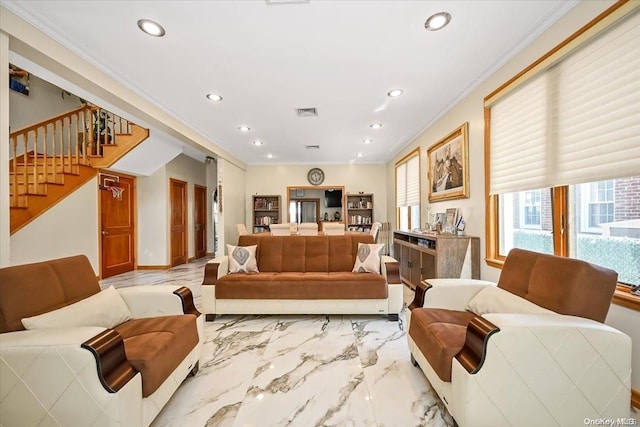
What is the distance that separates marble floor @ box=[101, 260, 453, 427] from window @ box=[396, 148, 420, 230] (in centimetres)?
272

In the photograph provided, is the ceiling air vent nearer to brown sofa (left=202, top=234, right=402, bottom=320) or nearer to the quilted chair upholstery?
brown sofa (left=202, top=234, right=402, bottom=320)

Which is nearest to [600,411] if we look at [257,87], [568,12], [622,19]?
[622,19]

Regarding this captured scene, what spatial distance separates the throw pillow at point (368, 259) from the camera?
10.2 ft

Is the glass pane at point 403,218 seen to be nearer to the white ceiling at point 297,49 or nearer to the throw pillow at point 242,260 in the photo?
the white ceiling at point 297,49

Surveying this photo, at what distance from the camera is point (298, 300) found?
2938 mm

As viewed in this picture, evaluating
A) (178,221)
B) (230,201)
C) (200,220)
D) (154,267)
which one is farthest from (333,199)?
(154,267)

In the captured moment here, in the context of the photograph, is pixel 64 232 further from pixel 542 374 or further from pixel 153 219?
pixel 542 374

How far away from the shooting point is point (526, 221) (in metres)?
2.46

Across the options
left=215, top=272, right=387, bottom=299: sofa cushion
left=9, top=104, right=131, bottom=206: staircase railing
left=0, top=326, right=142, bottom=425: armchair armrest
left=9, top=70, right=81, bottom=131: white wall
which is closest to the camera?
left=0, top=326, right=142, bottom=425: armchair armrest

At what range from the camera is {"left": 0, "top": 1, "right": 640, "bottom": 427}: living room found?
1835 mm

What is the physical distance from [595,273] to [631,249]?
0.54m

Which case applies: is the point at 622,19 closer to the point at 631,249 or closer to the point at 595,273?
the point at 631,249

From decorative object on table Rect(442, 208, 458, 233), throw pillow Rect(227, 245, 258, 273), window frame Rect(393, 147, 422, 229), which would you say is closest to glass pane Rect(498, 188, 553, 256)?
decorative object on table Rect(442, 208, 458, 233)

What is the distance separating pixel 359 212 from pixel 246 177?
3256 mm
